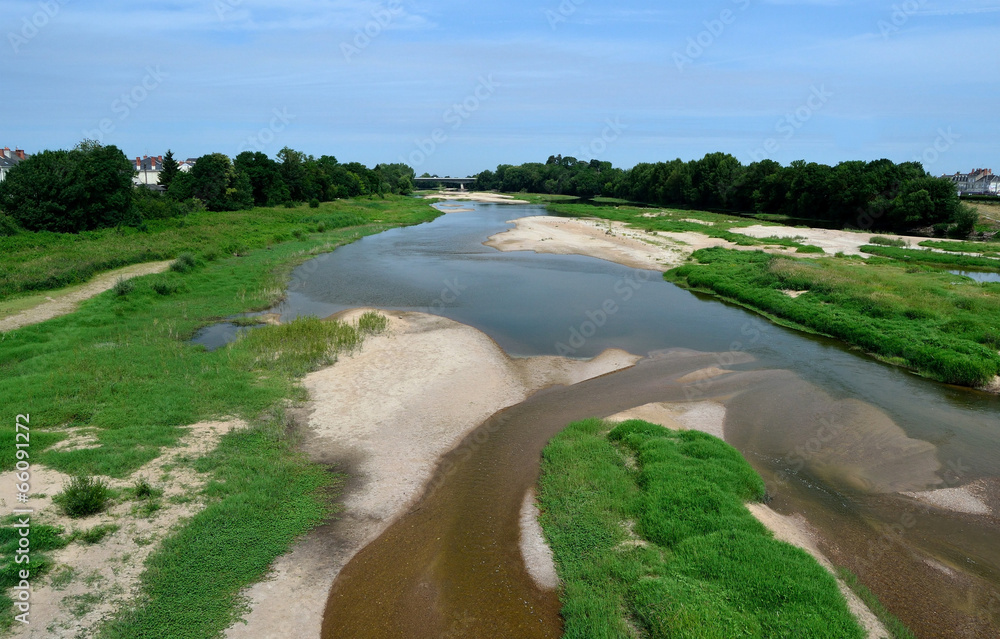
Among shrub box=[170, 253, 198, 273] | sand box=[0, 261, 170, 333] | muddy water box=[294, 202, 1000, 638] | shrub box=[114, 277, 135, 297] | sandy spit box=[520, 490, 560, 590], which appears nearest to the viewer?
muddy water box=[294, 202, 1000, 638]

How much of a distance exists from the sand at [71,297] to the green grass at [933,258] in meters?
48.8

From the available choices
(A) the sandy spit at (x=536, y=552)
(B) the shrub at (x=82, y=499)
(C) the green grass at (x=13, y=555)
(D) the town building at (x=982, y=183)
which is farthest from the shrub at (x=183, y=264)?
(D) the town building at (x=982, y=183)

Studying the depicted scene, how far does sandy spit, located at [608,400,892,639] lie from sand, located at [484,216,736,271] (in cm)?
2431

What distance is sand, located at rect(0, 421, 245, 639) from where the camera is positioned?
23.1ft

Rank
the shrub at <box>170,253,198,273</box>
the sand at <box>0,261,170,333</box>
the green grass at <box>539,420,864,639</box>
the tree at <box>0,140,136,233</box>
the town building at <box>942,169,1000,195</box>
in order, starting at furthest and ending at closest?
Answer: 1. the town building at <box>942,169,1000,195</box>
2. the tree at <box>0,140,136,233</box>
3. the shrub at <box>170,253,198,273</box>
4. the sand at <box>0,261,170,333</box>
5. the green grass at <box>539,420,864,639</box>

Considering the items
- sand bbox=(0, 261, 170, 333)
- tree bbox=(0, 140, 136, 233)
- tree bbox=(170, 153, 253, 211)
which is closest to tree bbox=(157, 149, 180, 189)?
tree bbox=(170, 153, 253, 211)

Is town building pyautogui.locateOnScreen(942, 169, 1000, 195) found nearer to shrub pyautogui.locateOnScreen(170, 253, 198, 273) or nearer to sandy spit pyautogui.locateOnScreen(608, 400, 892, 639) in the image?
sandy spit pyautogui.locateOnScreen(608, 400, 892, 639)

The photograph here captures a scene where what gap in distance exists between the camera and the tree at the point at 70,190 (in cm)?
3366

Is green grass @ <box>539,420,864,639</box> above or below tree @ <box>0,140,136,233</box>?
below

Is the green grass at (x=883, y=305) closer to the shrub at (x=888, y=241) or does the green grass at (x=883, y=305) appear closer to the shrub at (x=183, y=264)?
the shrub at (x=888, y=241)

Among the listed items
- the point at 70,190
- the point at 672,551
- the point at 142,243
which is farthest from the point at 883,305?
the point at 70,190

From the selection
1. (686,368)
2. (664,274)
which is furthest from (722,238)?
(686,368)

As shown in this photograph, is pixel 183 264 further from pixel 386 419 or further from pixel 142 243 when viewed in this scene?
pixel 386 419

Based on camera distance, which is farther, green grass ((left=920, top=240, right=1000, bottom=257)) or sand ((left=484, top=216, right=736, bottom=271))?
sand ((left=484, top=216, right=736, bottom=271))
